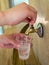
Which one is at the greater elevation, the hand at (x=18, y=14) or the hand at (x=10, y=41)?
the hand at (x=18, y=14)

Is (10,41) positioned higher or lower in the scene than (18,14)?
lower

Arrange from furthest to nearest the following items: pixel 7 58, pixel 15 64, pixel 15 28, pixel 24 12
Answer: pixel 7 58, pixel 15 28, pixel 15 64, pixel 24 12

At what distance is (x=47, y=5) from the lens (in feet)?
2.08

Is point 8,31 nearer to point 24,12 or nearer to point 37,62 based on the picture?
point 37,62

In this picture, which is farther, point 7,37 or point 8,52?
point 8,52

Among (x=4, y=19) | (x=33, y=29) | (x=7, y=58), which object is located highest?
(x=4, y=19)

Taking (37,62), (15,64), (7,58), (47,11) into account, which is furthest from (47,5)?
(7,58)

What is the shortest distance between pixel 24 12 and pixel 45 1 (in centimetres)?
13

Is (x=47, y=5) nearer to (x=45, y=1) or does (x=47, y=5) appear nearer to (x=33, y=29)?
(x=45, y=1)

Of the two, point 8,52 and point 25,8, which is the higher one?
point 25,8

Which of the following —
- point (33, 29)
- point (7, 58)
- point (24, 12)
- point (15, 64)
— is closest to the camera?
point (24, 12)

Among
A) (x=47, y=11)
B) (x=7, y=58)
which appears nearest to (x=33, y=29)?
(x=47, y=11)

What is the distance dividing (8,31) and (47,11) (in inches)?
22.9

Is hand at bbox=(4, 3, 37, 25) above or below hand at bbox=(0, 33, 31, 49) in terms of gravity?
above
